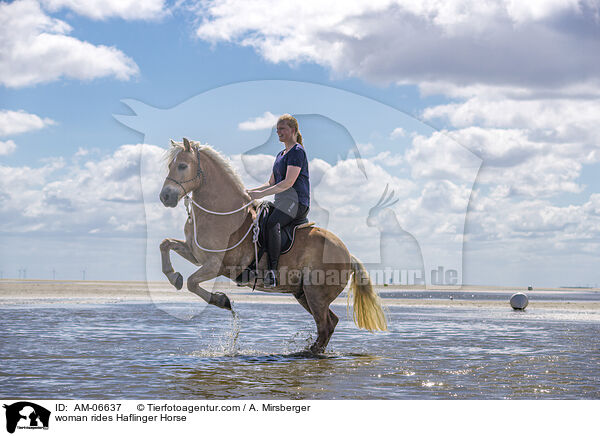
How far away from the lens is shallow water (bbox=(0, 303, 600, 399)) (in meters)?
7.91

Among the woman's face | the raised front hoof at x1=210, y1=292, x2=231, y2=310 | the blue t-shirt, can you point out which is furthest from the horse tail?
the raised front hoof at x1=210, y1=292, x2=231, y2=310

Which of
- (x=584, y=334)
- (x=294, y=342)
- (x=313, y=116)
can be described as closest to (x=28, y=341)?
(x=294, y=342)

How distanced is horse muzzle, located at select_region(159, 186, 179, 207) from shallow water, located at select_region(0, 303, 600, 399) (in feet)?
8.30

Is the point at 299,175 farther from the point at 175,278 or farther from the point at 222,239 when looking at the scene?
the point at 175,278

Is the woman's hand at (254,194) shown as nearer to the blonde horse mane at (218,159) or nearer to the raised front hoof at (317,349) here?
the blonde horse mane at (218,159)

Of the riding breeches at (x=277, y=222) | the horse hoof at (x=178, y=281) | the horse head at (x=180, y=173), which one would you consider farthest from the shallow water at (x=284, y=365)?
the horse head at (x=180, y=173)

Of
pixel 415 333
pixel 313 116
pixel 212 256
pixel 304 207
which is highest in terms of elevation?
pixel 313 116

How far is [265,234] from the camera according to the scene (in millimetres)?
10422

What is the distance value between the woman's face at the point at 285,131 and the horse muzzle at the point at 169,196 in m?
2.07

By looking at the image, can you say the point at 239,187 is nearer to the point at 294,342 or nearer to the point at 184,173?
the point at 184,173

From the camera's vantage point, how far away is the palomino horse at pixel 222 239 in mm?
9711

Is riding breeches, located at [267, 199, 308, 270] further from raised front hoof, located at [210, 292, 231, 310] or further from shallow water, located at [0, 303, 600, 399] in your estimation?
shallow water, located at [0, 303, 600, 399]
